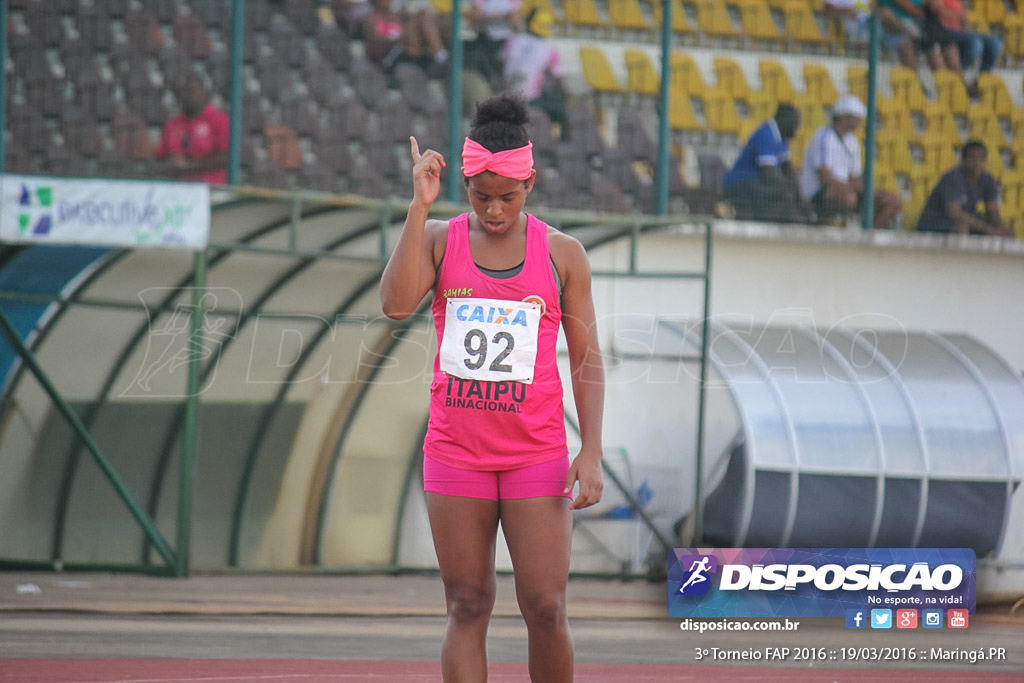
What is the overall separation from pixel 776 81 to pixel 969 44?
7.44 ft

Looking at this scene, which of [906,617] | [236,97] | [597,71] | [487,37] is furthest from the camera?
[597,71]

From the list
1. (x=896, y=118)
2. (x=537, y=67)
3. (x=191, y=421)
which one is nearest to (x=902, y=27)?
(x=896, y=118)

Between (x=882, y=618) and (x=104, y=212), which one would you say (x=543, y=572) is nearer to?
(x=882, y=618)

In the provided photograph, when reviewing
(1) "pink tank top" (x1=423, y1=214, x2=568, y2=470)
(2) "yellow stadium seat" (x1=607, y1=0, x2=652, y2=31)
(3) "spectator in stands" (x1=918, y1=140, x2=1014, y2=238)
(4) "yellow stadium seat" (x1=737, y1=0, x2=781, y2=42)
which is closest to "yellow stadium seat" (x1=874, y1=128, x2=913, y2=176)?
(3) "spectator in stands" (x1=918, y1=140, x2=1014, y2=238)

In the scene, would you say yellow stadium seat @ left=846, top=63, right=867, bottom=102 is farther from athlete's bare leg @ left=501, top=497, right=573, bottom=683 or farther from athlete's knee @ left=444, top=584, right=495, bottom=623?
athlete's knee @ left=444, top=584, right=495, bottom=623

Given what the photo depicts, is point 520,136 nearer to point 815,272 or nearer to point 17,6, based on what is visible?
point 17,6

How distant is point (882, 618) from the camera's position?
7754mm

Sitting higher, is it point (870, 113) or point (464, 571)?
point (870, 113)

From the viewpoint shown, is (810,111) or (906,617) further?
(810,111)

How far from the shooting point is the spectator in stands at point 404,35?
12484 mm

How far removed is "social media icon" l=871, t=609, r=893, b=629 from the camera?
7664mm

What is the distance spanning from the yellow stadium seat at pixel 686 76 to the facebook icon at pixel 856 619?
23.5ft

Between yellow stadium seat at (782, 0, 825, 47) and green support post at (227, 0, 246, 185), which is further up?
yellow stadium seat at (782, 0, 825, 47)

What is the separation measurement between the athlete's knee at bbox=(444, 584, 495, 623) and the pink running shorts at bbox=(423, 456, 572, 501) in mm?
288
